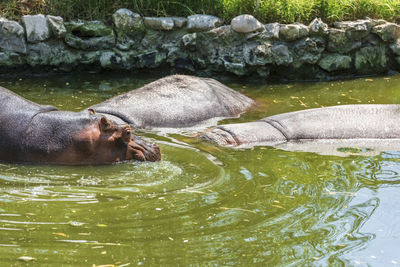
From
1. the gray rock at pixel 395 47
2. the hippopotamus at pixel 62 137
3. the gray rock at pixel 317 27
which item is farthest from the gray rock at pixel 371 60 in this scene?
the hippopotamus at pixel 62 137

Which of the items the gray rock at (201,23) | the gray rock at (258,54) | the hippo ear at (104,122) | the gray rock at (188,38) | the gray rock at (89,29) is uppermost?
the gray rock at (201,23)

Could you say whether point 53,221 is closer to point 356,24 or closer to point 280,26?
point 280,26

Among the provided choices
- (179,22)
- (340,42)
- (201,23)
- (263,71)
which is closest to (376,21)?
(340,42)

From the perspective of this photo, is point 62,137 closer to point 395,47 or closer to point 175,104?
point 175,104

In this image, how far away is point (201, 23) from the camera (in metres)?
11.3

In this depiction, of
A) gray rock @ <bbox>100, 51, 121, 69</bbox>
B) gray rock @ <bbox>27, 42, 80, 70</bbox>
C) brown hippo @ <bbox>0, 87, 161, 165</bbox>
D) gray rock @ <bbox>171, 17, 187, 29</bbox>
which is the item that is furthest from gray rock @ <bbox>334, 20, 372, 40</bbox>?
brown hippo @ <bbox>0, 87, 161, 165</bbox>

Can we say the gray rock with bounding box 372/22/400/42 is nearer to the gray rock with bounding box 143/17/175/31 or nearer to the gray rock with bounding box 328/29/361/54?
the gray rock with bounding box 328/29/361/54

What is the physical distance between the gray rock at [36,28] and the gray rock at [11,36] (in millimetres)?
109

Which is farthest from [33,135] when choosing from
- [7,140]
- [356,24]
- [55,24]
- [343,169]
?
[356,24]

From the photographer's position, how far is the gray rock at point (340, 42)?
1164cm

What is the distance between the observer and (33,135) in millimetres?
5945

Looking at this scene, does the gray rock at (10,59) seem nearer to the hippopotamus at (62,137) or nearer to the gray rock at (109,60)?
the gray rock at (109,60)

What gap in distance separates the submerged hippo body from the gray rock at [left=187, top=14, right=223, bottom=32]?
3882 millimetres

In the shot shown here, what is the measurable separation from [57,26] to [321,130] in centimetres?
552
